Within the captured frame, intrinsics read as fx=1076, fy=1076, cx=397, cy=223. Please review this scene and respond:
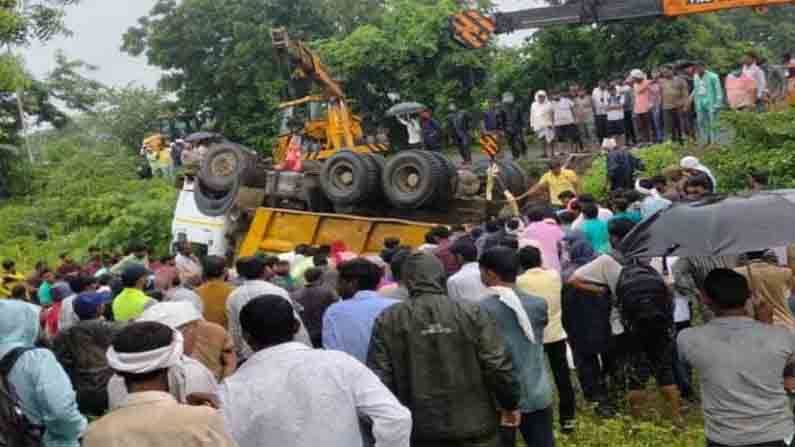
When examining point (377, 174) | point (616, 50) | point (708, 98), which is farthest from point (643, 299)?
point (616, 50)

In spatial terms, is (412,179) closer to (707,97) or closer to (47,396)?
(707,97)

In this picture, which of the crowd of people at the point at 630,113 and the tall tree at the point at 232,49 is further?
the tall tree at the point at 232,49

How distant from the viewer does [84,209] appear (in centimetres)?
2589

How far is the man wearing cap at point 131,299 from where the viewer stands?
7.35 meters

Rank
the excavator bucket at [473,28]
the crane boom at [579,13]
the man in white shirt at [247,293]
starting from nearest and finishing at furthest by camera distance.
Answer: the man in white shirt at [247,293] → the crane boom at [579,13] → the excavator bucket at [473,28]

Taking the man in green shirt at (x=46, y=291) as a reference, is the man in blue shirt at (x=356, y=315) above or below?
above

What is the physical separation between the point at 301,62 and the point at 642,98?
5935mm

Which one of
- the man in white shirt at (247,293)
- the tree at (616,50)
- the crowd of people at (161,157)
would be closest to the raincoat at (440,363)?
the man in white shirt at (247,293)

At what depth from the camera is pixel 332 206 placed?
15977mm

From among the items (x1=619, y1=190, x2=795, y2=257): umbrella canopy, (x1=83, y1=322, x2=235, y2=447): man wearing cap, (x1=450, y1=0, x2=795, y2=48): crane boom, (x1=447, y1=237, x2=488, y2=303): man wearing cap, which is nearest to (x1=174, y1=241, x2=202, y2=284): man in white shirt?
(x1=447, y1=237, x2=488, y2=303): man wearing cap

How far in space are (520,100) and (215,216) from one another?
1076 centimetres

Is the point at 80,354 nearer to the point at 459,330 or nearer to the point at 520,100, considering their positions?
the point at 459,330

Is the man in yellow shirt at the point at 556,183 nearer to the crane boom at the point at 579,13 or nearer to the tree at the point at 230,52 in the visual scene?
the crane boom at the point at 579,13

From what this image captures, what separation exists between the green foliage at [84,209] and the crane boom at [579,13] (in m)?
7.08
